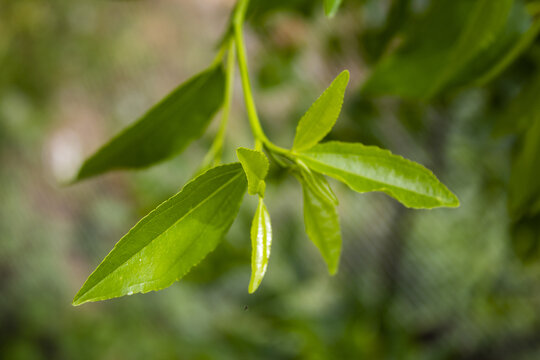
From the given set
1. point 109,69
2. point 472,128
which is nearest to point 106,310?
point 109,69

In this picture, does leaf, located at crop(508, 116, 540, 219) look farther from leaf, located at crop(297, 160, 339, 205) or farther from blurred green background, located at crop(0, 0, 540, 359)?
leaf, located at crop(297, 160, 339, 205)

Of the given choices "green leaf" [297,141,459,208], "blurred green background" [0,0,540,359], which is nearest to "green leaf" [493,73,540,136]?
"blurred green background" [0,0,540,359]

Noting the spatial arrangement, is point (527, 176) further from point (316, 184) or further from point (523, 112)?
point (316, 184)

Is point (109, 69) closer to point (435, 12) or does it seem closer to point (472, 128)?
point (472, 128)

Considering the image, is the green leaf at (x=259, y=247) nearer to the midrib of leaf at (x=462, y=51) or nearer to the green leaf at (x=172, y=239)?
the green leaf at (x=172, y=239)

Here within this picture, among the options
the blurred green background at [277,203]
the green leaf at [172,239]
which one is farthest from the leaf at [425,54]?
the green leaf at [172,239]

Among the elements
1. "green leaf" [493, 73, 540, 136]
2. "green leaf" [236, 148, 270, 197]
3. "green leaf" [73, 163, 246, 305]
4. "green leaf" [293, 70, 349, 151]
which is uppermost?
"green leaf" [493, 73, 540, 136]

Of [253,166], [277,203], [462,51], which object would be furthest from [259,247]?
[277,203]
